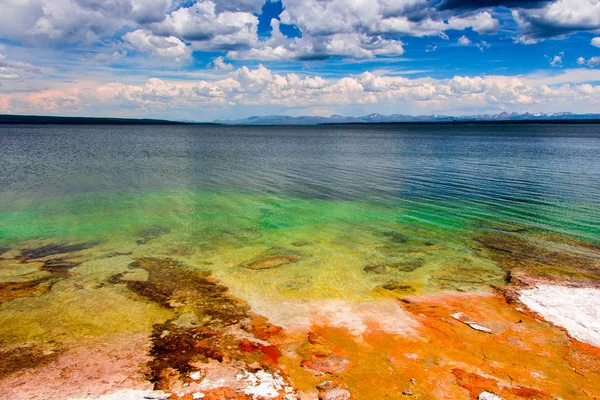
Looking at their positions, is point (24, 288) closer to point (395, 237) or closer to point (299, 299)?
point (299, 299)

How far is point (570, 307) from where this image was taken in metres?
10.6

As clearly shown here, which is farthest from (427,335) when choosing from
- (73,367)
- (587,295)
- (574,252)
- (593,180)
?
(593,180)

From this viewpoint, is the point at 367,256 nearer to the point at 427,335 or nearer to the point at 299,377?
the point at 427,335

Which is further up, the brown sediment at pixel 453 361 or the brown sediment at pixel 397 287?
the brown sediment at pixel 453 361

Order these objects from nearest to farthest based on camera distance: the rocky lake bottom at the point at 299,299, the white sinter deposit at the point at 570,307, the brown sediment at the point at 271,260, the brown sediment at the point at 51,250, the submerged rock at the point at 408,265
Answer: the rocky lake bottom at the point at 299,299 → the white sinter deposit at the point at 570,307 → the submerged rock at the point at 408,265 → the brown sediment at the point at 271,260 → the brown sediment at the point at 51,250

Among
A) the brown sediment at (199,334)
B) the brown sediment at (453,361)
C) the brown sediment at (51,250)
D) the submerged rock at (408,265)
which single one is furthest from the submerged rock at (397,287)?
the brown sediment at (51,250)

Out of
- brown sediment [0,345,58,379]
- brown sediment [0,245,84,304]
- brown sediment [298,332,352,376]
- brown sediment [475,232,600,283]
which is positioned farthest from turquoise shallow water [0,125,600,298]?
brown sediment [0,345,58,379]

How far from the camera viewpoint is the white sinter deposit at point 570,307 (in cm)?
940

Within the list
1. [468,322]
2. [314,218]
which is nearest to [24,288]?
[468,322]

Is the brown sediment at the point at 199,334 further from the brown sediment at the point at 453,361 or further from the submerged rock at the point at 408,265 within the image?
the submerged rock at the point at 408,265

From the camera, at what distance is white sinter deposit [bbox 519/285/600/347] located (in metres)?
9.40

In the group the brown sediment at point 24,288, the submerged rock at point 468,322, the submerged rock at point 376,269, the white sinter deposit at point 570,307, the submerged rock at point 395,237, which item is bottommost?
the brown sediment at point 24,288

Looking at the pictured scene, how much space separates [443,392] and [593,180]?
1343 inches

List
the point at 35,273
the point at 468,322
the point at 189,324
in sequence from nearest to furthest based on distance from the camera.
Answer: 1. the point at 189,324
2. the point at 468,322
3. the point at 35,273
